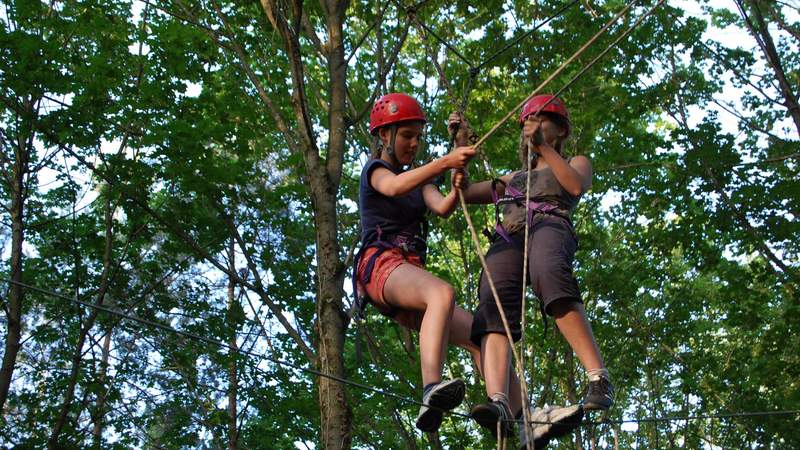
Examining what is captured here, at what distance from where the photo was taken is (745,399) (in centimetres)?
1072

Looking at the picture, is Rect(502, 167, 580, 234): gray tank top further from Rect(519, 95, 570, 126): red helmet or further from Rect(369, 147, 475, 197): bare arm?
Rect(369, 147, 475, 197): bare arm

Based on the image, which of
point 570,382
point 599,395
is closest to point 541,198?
point 599,395

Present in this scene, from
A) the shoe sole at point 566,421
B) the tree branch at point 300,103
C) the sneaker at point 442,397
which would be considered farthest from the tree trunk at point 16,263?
the shoe sole at point 566,421

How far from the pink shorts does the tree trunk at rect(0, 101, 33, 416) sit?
5.17 meters

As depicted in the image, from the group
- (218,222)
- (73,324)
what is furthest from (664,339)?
(73,324)

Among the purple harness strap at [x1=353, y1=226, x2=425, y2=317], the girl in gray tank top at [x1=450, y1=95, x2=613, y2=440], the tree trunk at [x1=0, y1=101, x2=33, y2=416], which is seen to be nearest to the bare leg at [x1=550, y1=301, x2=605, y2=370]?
the girl in gray tank top at [x1=450, y1=95, x2=613, y2=440]

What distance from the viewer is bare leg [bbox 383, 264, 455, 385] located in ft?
11.3

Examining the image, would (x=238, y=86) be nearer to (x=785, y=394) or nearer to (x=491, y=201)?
(x=491, y=201)

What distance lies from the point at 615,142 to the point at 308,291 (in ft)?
13.6

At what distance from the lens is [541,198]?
382cm

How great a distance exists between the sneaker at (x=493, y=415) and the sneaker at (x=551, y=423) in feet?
0.27

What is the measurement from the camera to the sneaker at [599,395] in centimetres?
335

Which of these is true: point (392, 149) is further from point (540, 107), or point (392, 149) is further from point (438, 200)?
point (540, 107)

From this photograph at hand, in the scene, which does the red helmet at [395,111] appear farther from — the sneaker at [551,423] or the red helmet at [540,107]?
the sneaker at [551,423]
